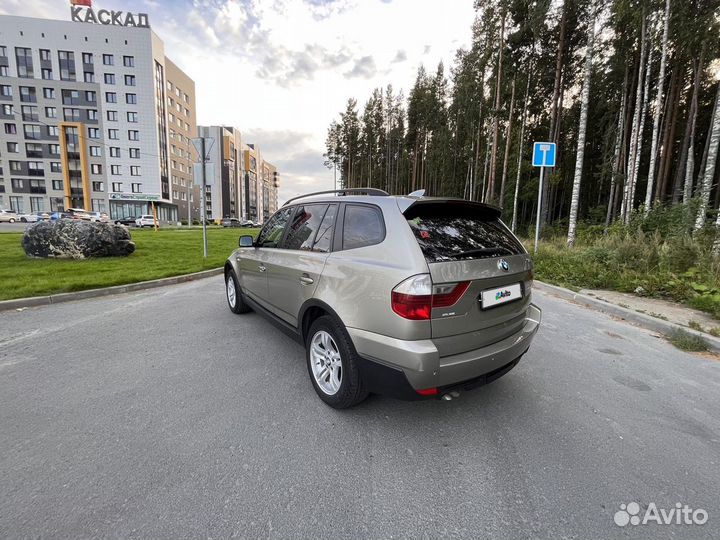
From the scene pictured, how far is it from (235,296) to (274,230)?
1.67 meters

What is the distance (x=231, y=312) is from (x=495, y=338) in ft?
14.2

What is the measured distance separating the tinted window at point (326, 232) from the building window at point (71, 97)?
223 ft

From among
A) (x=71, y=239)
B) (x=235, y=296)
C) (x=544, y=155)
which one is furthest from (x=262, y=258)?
(x=544, y=155)

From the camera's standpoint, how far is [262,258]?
160 inches

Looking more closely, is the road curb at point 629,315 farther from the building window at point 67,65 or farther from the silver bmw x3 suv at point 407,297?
the building window at point 67,65

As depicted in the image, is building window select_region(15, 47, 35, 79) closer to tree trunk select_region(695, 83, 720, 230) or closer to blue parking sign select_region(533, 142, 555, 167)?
blue parking sign select_region(533, 142, 555, 167)

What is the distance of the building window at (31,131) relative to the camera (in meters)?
49.9

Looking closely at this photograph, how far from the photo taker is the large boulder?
9.27 metres

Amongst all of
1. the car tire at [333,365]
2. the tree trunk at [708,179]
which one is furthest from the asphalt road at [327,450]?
the tree trunk at [708,179]

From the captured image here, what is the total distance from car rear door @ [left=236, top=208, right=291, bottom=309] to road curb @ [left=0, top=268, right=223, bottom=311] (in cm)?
377

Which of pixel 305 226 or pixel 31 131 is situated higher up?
pixel 31 131

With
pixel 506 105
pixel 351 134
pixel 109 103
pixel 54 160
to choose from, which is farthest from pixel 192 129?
pixel 506 105

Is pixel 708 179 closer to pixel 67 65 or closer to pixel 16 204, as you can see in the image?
pixel 67 65

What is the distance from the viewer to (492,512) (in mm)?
1749
